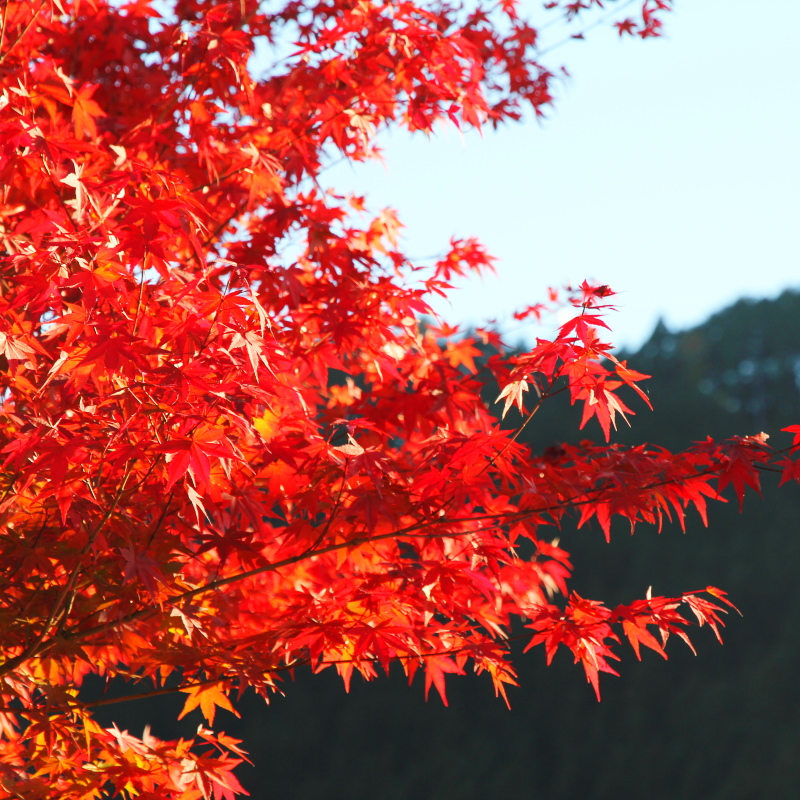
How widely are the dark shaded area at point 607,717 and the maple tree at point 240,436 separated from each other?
30.1ft

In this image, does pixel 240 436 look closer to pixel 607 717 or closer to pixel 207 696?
pixel 207 696

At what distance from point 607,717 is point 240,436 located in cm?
1075

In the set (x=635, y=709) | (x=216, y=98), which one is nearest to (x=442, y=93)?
(x=216, y=98)

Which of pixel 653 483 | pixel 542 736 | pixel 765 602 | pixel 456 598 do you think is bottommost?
pixel 542 736

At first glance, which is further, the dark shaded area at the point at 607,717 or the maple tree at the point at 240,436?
the dark shaded area at the point at 607,717

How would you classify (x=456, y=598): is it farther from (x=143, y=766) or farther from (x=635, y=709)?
(x=635, y=709)

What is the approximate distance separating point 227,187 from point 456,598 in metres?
1.63

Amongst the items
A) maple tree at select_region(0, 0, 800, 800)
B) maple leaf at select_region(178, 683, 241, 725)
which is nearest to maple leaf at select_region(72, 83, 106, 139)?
maple tree at select_region(0, 0, 800, 800)

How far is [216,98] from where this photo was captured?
3.02m

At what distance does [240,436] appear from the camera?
2.17 m

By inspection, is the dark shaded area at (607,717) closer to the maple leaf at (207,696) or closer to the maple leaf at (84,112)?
the maple leaf at (207,696)

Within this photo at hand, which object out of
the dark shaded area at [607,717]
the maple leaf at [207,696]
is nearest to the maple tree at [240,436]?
the maple leaf at [207,696]

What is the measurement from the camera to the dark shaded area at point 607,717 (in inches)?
416

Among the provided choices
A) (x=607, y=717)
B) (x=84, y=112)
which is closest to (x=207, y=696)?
(x=84, y=112)
